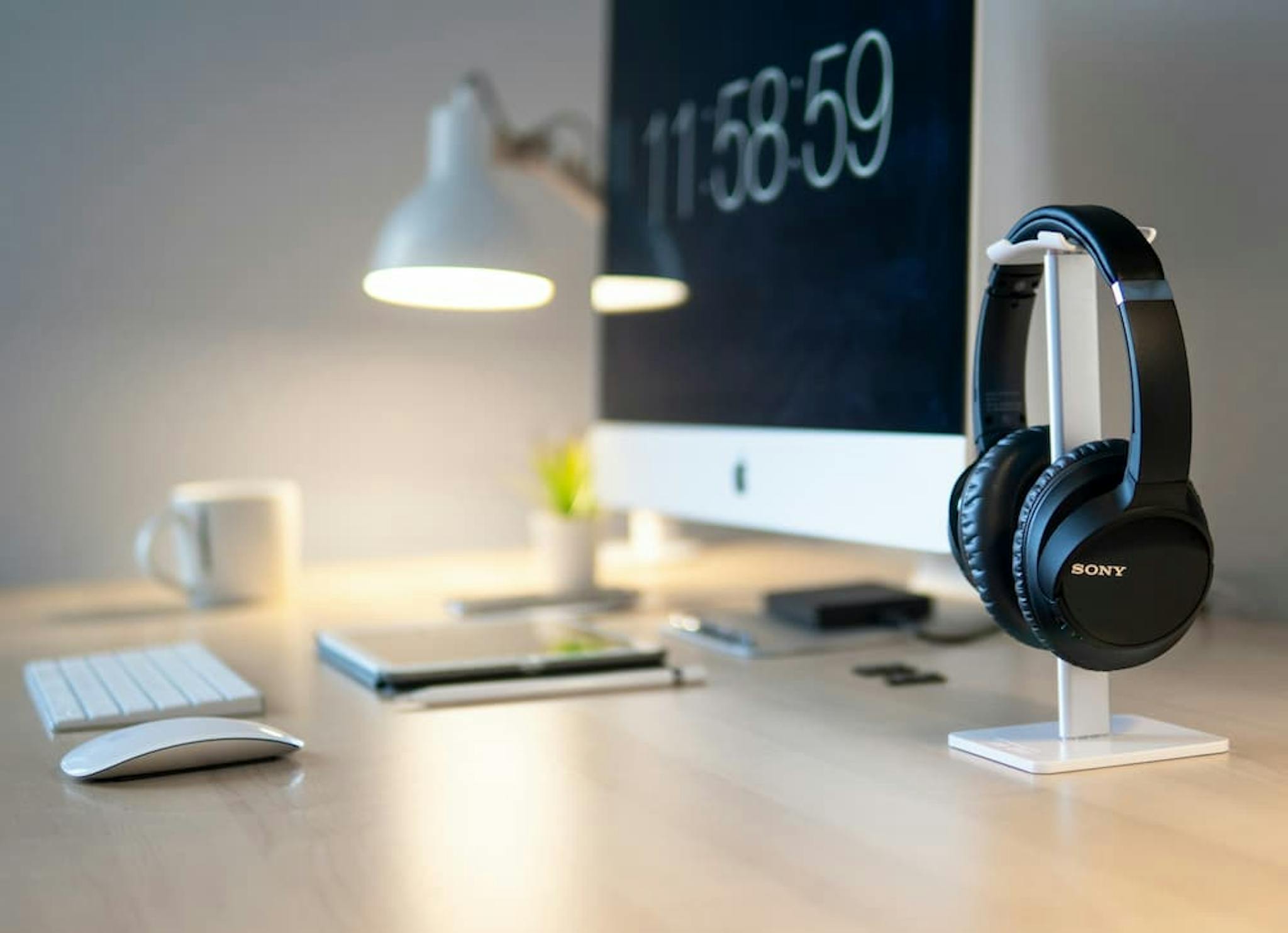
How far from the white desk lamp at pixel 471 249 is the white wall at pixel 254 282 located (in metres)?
0.27

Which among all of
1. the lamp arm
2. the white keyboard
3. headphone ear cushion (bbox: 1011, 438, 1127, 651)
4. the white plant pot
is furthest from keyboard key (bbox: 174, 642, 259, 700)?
the lamp arm

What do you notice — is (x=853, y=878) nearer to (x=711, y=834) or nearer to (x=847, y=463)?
(x=711, y=834)

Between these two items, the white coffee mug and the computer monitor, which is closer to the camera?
the computer monitor

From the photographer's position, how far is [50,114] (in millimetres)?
1592

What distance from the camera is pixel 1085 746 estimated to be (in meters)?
0.77

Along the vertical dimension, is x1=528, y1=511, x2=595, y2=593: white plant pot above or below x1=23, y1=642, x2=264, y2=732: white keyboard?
above

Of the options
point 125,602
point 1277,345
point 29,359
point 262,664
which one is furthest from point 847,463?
point 29,359

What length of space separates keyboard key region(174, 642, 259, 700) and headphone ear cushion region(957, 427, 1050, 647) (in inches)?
19.0

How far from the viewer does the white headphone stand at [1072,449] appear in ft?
2.45

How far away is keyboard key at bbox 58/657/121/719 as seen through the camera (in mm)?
889

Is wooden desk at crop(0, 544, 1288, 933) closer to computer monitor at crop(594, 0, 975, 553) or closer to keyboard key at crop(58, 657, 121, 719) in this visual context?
keyboard key at crop(58, 657, 121, 719)

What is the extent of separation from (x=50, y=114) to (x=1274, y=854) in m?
1.49

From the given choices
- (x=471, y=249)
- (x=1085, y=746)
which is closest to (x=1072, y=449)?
(x=1085, y=746)

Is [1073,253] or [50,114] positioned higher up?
[50,114]
